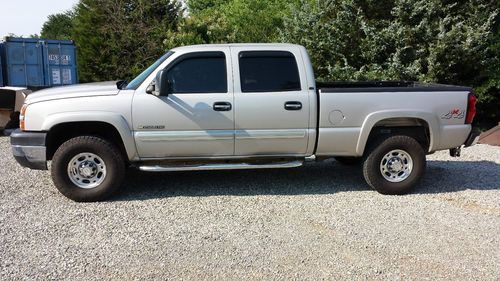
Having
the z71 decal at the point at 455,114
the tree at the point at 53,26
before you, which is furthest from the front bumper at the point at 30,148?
the tree at the point at 53,26

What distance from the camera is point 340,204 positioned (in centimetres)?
552

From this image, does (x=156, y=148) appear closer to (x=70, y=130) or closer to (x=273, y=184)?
(x=70, y=130)

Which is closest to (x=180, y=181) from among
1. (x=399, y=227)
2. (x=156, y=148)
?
(x=156, y=148)

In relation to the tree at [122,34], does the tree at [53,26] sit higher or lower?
higher

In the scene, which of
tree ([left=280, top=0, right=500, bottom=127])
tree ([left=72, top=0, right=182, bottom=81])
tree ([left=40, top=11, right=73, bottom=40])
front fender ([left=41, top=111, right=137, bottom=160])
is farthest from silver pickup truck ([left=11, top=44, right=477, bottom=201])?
tree ([left=40, top=11, right=73, bottom=40])

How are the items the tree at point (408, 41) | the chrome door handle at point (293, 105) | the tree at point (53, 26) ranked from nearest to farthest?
the chrome door handle at point (293, 105) → the tree at point (408, 41) → the tree at point (53, 26)

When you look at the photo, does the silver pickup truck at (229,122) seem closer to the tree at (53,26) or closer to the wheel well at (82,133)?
the wheel well at (82,133)

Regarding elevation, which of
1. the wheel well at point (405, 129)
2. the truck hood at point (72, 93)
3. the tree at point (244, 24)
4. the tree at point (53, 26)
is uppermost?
the tree at point (53, 26)

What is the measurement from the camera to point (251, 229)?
15.4 ft

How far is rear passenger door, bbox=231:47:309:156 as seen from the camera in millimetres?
5574

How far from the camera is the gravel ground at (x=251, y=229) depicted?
385 centimetres

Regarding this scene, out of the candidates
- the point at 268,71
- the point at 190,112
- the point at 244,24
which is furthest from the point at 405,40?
the point at 190,112

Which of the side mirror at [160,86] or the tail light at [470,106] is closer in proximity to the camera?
the side mirror at [160,86]

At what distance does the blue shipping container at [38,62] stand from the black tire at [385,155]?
11.0m
